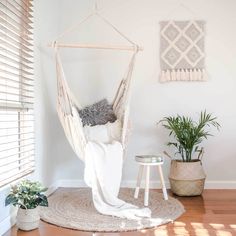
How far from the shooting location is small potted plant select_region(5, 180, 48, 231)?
7.16 feet

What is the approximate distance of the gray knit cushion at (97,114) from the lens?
3.12 m

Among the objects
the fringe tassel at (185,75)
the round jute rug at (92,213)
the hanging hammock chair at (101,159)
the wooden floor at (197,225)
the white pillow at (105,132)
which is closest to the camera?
the wooden floor at (197,225)

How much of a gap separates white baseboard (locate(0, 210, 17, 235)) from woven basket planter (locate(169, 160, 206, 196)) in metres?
1.50

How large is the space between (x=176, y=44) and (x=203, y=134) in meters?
0.99

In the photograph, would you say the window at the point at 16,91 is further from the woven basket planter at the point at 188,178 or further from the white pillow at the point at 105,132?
the woven basket planter at the point at 188,178

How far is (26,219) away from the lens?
2.20 metres

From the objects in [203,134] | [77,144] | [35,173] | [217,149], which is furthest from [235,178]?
[35,173]

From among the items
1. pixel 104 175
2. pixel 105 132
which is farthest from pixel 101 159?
pixel 105 132

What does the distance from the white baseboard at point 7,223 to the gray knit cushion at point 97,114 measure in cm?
106

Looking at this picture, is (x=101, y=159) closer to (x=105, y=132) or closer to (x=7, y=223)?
(x=105, y=132)

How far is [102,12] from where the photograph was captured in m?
3.51

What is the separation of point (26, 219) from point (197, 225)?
1154 mm

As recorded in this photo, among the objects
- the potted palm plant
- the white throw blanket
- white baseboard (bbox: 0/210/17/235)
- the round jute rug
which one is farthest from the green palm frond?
white baseboard (bbox: 0/210/17/235)

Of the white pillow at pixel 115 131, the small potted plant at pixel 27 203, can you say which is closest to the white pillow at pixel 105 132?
the white pillow at pixel 115 131
